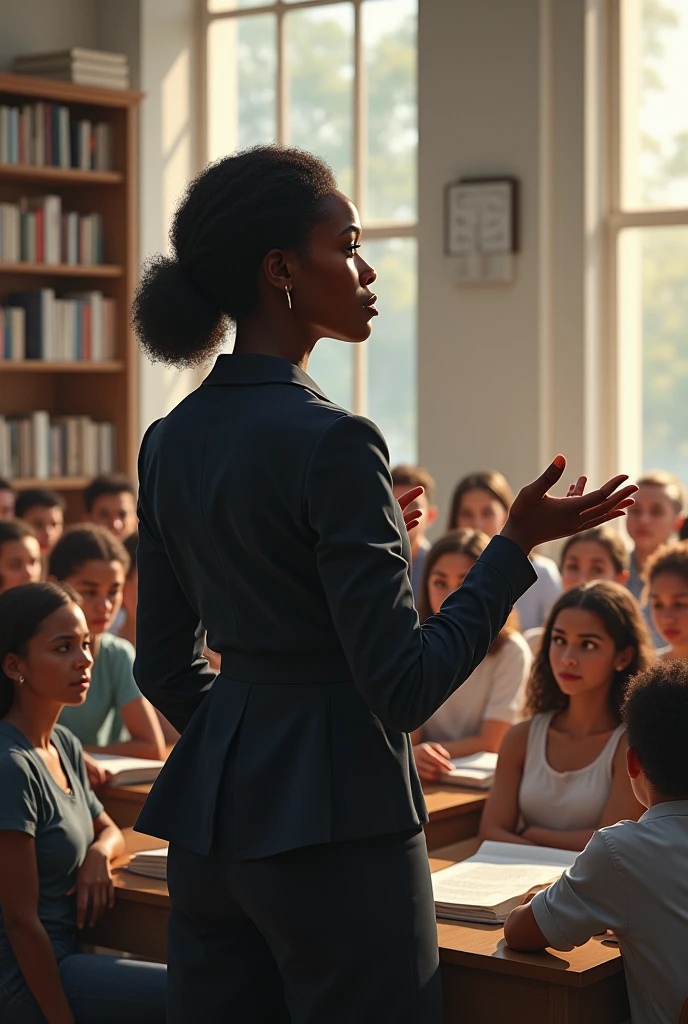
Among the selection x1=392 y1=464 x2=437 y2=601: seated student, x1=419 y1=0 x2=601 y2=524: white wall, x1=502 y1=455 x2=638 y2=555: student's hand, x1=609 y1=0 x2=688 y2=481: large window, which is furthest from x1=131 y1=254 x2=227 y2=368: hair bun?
x1=609 y1=0 x2=688 y2=481: large window

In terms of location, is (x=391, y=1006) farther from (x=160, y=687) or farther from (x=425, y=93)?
(x=425, y=93)

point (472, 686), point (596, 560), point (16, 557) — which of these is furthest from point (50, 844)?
point (596, 560)

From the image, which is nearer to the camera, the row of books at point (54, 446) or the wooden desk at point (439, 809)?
the wooden desk at point (439, 809)

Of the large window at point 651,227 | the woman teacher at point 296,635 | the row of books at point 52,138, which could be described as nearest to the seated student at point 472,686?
the woman teacher at point 296,635

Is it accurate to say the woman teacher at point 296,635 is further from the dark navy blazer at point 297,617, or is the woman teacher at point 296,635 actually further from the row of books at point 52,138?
the row of books at point 52,138

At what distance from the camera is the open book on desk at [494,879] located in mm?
2281

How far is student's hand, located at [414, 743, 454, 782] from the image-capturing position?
338 cm

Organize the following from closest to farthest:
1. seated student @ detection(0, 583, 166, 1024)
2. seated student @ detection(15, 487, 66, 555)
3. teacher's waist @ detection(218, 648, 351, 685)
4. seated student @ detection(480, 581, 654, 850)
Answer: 1. teacher's waist @ detection(218, 648, 351, 685)
2. seated student @ detection(0, 583, 166, 1024)
3. seated student @ detection(480, 581, 654, 850)
4. seated student @ detection(15, 487, 66, 555)

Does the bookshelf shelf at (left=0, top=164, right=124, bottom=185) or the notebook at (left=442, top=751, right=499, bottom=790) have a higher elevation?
the bookshelf shelf at (left=0, top=164, right=124, bottom=185)

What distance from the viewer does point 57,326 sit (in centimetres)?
692

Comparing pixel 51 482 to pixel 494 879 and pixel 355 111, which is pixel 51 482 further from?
pixel 494 879

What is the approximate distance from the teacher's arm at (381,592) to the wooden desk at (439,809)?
1.73m

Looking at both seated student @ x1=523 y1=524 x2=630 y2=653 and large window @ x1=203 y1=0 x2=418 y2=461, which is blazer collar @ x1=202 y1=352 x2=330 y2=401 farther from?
Result: large window @ x1=203 y1=0 x2=418 y2=461

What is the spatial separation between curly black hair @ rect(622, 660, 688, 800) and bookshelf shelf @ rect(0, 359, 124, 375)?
5.06 meters
